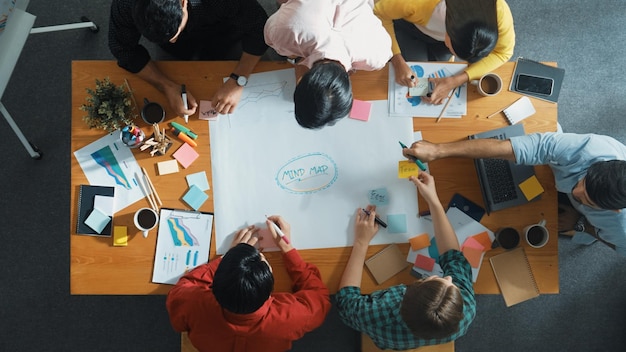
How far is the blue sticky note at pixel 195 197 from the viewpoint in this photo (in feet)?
4.99

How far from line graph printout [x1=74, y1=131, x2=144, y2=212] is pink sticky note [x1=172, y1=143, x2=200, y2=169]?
14 cm

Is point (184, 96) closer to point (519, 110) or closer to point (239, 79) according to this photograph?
point (239, 79)

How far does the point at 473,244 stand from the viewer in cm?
155

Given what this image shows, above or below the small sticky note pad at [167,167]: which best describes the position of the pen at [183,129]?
above

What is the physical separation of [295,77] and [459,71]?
0.59 m

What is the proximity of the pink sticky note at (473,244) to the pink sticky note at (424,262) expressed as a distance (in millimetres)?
128

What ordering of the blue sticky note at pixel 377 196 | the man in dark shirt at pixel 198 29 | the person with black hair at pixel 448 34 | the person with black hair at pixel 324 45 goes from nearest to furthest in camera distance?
the person with black hair at pixel 324 45 → the person with black hair at pixel 448 34 → the man in dark shirt at pixel 198 29 → the blue sticky note at pixel 377 196

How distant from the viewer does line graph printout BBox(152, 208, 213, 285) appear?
151 centimetres

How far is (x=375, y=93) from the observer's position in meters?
1.58

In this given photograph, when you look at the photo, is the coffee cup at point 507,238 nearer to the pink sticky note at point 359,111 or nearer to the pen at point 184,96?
the pink sticky note at point 359,111

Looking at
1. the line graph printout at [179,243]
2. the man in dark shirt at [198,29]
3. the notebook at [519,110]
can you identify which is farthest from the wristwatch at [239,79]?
the notebook at [519,110]

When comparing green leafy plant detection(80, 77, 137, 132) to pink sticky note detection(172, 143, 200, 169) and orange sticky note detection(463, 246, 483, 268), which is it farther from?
orange sticky note detection(463, 246, 483, 268)

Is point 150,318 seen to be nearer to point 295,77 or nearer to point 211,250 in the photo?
point 211,250

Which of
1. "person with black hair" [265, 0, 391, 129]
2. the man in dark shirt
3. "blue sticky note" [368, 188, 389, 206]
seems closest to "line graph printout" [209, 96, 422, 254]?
"blue sticky note" [368, 188, 389, 206]
